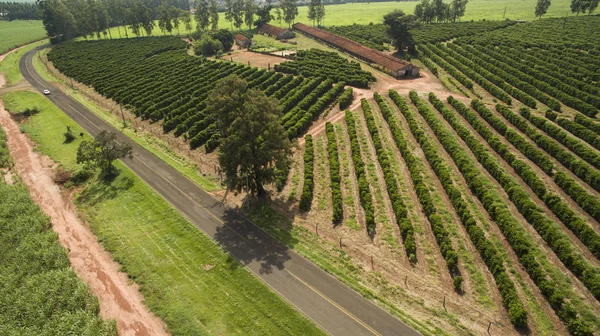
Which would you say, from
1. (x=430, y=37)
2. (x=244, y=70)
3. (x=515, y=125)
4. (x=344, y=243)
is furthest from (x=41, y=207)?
(x=430, y=37)

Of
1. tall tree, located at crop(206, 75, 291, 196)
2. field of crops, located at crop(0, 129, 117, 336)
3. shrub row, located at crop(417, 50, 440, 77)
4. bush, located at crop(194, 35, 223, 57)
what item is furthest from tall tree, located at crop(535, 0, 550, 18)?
field of crops, located at crop(0, 129, 117, 336)

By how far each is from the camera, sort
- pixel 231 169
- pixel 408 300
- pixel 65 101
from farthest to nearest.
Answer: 1. pixel 65 101
2. pixel 231 169
3. pixel 408 300

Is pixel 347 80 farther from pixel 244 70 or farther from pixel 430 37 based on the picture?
pixel 430 37

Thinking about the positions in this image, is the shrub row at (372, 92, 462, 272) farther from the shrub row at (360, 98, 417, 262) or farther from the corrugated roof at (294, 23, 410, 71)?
the corrugated roof at (294, 23, 410, 71)

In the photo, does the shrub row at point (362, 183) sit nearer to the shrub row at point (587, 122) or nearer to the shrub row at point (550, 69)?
the shrub row at point (587, 122)

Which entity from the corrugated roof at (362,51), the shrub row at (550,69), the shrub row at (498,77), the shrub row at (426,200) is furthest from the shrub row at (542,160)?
the corrugated roof at (362,51)

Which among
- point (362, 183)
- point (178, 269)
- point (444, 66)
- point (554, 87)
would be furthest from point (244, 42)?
point (178, 269)
